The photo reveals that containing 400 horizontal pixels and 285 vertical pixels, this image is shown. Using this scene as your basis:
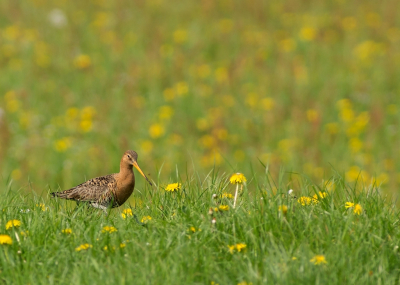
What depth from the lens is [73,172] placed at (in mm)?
9602

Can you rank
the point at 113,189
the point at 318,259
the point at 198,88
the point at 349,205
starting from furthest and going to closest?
the point at 198,88
the point at 113,189
the point at 349,205
the point at 318,259

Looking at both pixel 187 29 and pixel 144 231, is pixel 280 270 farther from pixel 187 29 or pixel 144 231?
pixel 187 29

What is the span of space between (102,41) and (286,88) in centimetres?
425

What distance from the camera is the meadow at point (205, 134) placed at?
12.4 ft

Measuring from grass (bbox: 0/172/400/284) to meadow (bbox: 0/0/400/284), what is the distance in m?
0.01

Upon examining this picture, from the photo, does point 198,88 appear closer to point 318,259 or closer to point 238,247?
Result: point 238,247

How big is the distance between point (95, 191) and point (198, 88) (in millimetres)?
6666

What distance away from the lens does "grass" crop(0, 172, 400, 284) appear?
11.6 feet

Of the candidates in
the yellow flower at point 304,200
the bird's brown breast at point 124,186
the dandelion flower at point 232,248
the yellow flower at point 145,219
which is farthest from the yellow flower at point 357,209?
the bird's brown breast at point 124,186

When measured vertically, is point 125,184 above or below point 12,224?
below

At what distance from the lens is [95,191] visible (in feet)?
17.8

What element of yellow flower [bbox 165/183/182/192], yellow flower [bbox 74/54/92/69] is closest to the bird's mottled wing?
yellow flower [bbox 165/183/182/192]

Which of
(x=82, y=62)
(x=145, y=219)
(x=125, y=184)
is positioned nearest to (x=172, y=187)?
(x=145, y=219)

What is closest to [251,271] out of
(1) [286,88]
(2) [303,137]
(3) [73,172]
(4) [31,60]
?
(3) [73,172]
